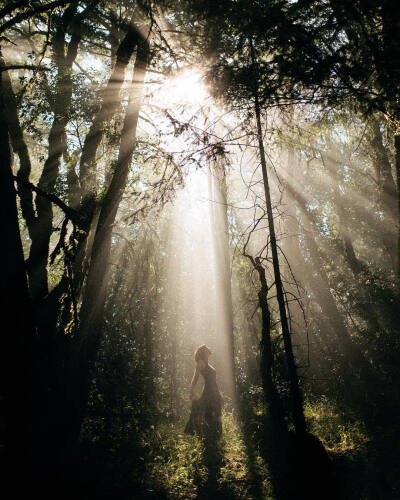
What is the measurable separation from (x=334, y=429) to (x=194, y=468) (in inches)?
116

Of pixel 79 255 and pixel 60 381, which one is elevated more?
pixel 79 255

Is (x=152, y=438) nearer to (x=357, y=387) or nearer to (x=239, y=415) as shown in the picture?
(x=239, y=415)

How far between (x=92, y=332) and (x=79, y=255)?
1365 mm

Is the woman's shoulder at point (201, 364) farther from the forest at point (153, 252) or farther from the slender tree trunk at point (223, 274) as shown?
the slender tree trunk at point (223, 274)

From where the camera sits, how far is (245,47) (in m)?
4.68

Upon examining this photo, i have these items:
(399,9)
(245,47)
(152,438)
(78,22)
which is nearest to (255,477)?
(152,438)

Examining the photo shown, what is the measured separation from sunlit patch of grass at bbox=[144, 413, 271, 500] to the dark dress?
11.5 inches

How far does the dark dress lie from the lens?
6.41 metres

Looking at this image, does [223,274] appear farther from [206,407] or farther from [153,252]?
[206,407]

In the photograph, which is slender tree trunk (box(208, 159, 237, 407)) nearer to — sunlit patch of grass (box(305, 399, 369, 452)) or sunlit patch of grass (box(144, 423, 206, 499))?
sunlit patch of grass (box(305, 399, 369, 452))

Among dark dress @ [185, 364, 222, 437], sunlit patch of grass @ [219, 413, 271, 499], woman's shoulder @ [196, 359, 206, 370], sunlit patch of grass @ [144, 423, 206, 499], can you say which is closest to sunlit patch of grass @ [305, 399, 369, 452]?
sunlit patch of grass @ [219, 413, 271, 499]

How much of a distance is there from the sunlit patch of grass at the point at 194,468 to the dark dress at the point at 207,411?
29cm

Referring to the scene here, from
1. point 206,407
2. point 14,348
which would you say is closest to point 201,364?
point 206,407

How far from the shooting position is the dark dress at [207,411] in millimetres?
6410
